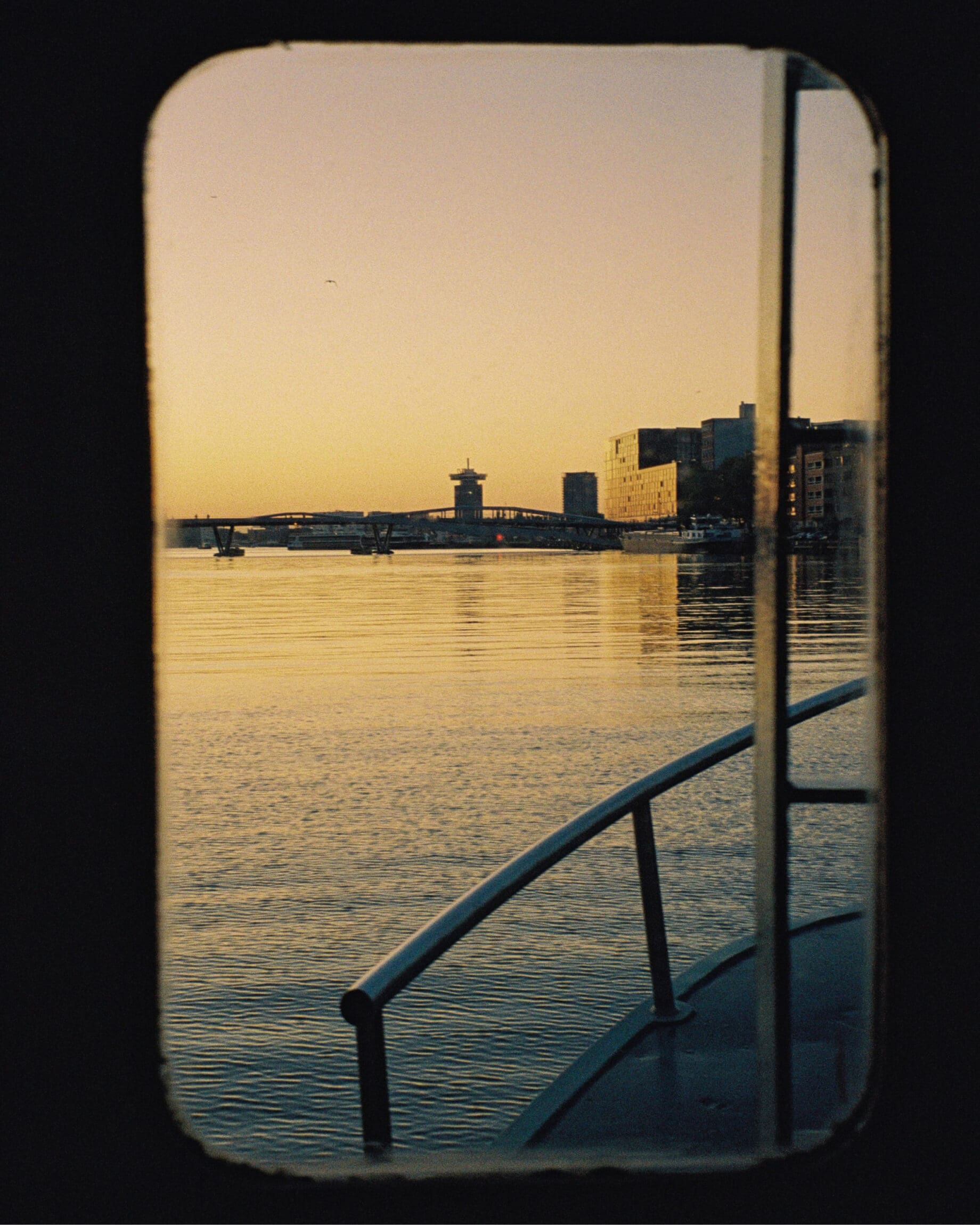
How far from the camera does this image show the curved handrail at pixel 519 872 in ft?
5.71

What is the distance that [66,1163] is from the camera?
1396 mm

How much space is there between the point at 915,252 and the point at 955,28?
25 cm

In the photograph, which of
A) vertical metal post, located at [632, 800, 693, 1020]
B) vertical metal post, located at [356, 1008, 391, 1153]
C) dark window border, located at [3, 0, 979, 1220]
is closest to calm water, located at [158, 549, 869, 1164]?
dark window border, located at [3, 0, 979, 1220]

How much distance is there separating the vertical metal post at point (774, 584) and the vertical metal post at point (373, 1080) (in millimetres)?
508

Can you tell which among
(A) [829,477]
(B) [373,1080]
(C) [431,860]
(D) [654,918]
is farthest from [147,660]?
(C) [431,860]

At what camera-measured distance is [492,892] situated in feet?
6.56

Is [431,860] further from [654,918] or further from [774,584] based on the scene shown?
[774,584]

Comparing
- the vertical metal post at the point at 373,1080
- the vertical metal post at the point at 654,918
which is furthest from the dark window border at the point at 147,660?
the vertical metal post at the point at 654,918

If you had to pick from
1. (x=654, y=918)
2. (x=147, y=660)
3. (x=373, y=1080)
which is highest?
(x=147, y=660)

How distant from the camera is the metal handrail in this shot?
1.73 m

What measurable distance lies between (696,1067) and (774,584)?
7.08 feet

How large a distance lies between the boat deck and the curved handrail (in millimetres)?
480

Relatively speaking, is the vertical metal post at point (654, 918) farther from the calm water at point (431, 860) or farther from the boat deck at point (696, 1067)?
the calm water at point (431, 860)

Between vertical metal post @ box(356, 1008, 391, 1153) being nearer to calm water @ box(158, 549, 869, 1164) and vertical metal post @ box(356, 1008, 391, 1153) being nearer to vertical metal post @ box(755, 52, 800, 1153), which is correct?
calm water @ box(158, 549, 869, 1164)
